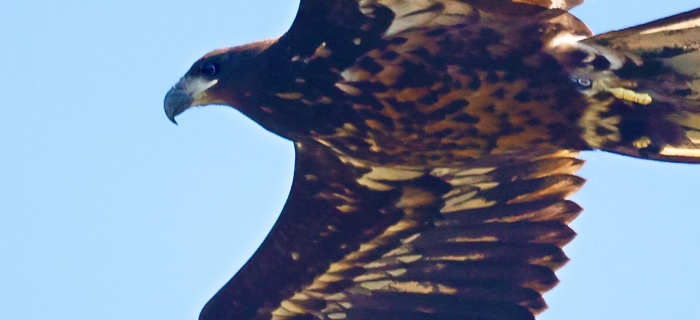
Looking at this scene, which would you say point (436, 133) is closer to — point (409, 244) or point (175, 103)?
point (409, 244)

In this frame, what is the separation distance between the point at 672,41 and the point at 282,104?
2310mm

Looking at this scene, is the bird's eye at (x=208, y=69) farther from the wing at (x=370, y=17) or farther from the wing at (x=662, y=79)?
the wing at (x=662, y=79)

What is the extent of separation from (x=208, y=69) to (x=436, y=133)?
5.09ft

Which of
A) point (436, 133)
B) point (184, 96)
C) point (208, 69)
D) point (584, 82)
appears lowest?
point (436, 133)

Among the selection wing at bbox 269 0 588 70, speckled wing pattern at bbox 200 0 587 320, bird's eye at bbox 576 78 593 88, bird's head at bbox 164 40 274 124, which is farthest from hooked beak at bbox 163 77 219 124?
bird's eye at bbox 576 78 593 88

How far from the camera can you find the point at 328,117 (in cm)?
834

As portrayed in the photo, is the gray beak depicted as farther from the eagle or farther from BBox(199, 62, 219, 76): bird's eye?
BBox(199, 62, 219, 76): bird's eye

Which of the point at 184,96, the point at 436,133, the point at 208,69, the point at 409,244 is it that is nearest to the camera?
the point at 436,133

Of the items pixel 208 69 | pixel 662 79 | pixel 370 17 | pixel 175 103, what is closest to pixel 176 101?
pixel 175 103

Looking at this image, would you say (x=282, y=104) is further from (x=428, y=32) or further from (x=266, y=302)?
(x=266, y=302)

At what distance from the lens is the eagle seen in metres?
8.04

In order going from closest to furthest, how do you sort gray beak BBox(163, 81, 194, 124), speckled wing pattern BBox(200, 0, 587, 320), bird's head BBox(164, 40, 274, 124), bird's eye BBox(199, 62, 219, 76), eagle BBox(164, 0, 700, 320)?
1. eagle BBox(164, 0, 700, 320)
2. bird's head BBox(164, 40, 274, 124)
3. bird's eye BBox(199, 62, 219, 76)
4. gray beak BBox(163, 81, 194, 124)
5. speckled wing pattern BBox(200, 0, 587, 320)

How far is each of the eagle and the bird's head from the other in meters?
0.01

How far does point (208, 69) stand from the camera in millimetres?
8836
